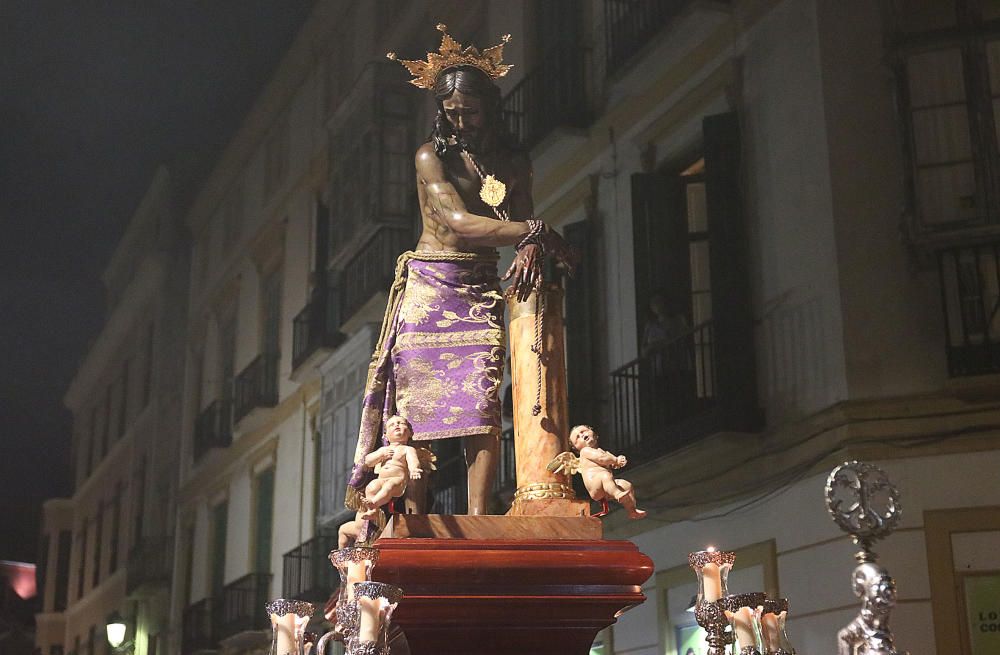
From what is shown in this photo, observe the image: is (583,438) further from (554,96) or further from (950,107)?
(554,96)

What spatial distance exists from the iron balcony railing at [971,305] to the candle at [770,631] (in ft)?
17.5

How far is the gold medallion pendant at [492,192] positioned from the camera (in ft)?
18.2

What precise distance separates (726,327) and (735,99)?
1.79m

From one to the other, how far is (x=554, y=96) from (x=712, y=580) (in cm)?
926

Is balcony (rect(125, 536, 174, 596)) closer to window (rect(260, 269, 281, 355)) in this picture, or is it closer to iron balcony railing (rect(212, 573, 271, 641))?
iron balcony railing (rect(212, 573, 271, 641))

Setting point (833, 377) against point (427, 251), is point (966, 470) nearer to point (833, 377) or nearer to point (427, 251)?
point (833, 377)

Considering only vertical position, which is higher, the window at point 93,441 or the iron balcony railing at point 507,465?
the window at point 93,441

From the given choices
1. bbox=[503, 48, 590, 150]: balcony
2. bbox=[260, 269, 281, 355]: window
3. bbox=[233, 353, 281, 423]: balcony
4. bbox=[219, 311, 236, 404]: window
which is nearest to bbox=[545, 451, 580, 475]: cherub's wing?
bbox=[503, 48, 590, 150]: balcony

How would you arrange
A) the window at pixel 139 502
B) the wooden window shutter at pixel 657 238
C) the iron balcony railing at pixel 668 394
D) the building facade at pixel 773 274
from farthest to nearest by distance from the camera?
the window at pixel 139 502 → the wooden window shutter at pixel 657 238 → the iron balcony railing at pixel 668 394 → the building facade at pixel 773 274

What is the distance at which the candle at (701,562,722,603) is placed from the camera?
13.7 feet

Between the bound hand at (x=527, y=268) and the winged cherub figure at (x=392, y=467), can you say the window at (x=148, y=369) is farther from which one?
the winged cherub figure at (x=392, y=467)

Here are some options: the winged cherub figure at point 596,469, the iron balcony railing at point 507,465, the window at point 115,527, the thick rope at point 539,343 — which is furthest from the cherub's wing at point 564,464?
the window at point 115,527

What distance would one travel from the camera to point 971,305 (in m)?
9.13

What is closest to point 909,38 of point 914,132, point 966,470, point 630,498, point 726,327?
point 914,132
